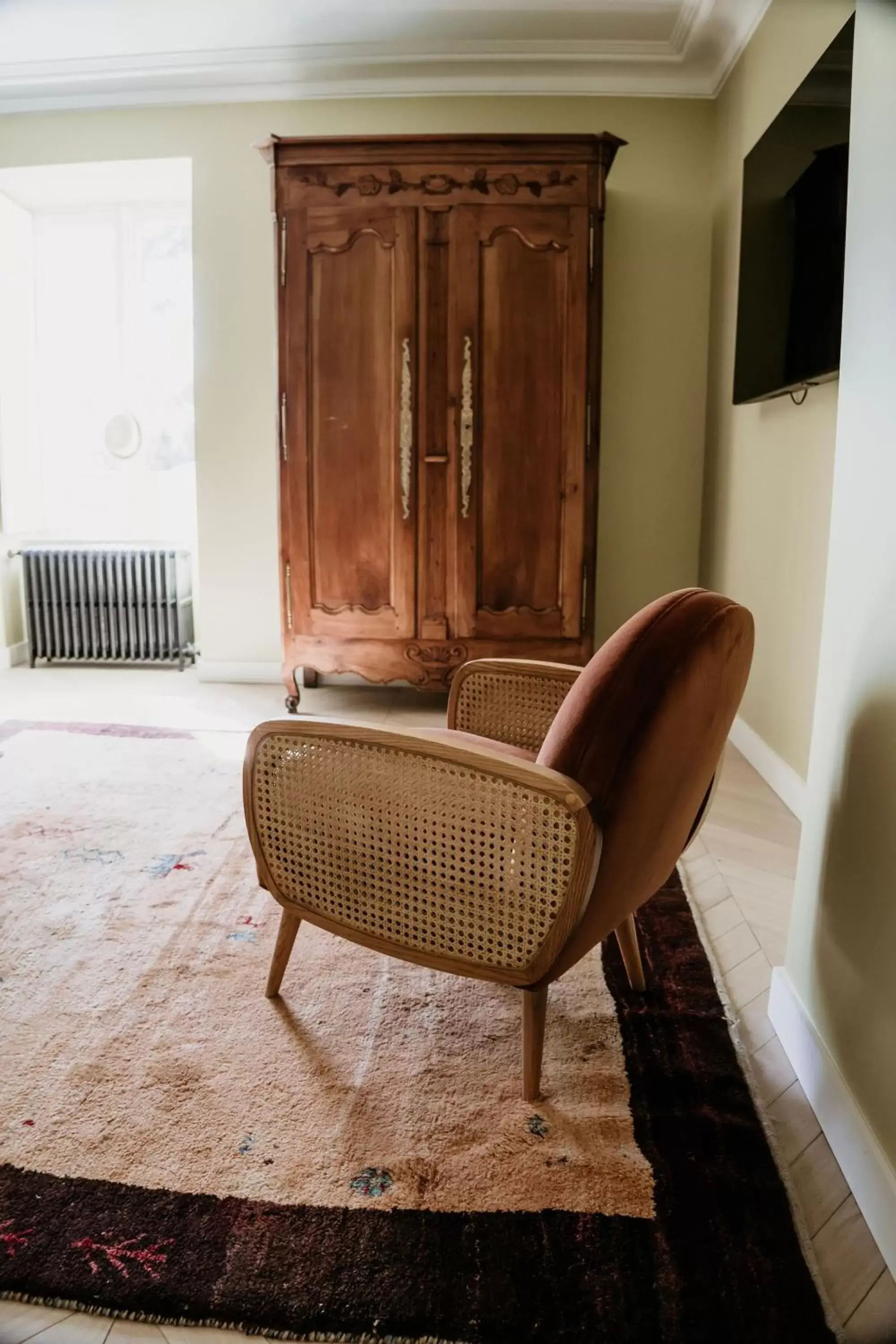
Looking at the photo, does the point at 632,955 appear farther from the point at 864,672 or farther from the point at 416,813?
the point at 864,672

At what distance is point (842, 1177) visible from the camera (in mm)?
1242

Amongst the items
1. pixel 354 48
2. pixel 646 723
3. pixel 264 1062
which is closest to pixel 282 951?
pixel 264 1062

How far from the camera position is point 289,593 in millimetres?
3531

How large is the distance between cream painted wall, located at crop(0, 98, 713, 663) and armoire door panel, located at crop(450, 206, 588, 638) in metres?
0.65

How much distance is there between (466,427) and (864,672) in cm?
228

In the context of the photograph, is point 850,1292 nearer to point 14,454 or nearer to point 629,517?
point 629,517

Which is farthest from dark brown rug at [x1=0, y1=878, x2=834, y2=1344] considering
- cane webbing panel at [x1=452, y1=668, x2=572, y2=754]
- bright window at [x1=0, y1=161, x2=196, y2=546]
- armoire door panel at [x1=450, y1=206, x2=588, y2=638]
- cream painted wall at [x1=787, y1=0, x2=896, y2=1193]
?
bright window at [x1=0, y1=161, x2=196, y2=546]

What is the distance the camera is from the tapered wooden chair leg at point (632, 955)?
1699mm

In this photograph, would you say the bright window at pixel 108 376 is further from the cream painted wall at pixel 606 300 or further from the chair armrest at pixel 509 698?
the chair armrest at pixel 509 698

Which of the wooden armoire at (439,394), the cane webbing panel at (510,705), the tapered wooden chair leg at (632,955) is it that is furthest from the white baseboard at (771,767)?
the tapered wooden chair leg at (632,955)

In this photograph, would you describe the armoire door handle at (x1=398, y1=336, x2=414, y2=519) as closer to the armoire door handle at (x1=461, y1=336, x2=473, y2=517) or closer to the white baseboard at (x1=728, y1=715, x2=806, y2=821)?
the armoire door handle at (x1=461, y1=336, x2=473, y2=517)

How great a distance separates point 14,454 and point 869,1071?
14.6ft

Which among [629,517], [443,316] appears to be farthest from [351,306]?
[629,517]

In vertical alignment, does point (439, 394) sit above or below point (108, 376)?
below
